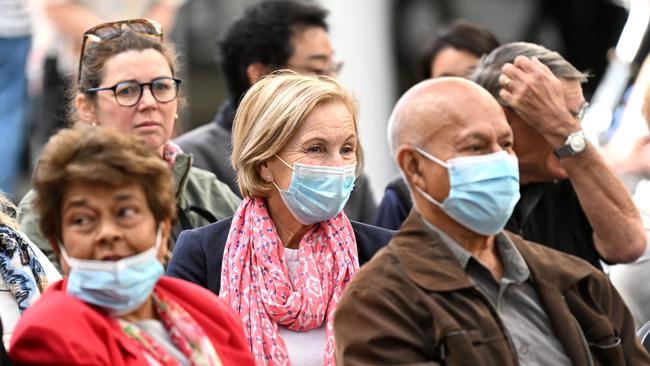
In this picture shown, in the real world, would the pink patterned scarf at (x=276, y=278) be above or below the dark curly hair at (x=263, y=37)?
below

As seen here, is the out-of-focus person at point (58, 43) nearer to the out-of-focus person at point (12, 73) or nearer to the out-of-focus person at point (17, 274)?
the out-of-focus person at point (12, 73)

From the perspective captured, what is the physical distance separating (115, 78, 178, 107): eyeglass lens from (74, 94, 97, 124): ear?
0.51 feet

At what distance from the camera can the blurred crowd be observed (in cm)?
409

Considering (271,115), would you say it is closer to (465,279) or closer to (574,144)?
(465,279)

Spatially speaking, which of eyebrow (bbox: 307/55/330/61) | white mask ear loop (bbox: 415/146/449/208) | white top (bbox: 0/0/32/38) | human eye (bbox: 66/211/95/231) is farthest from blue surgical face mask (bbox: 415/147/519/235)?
white top (bbox: 0/0/32/38)

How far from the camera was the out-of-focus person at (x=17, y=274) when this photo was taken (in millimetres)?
4855

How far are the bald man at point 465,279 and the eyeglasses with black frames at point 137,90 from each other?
5.35 ft

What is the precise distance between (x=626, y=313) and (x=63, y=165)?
1.92 m

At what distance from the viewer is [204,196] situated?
20.2 ft

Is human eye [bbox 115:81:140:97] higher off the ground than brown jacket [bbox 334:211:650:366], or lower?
lower

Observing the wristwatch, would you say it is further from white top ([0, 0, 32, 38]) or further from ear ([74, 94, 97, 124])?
white top ([0, 0, 32, 38])

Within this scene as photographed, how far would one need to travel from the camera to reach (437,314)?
14.4 feet

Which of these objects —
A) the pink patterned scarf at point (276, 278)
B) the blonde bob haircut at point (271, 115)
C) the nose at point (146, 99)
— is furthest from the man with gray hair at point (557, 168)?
the nose at point (146, 99)

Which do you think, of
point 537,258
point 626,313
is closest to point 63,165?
point 537,258
